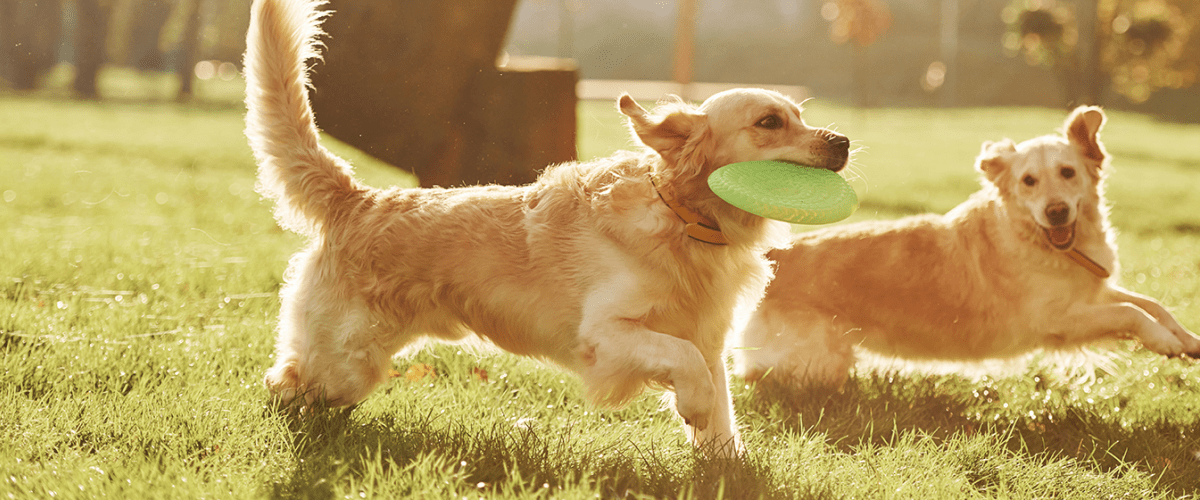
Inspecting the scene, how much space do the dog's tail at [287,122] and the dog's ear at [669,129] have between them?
132 centimetres

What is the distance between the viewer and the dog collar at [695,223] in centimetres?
347

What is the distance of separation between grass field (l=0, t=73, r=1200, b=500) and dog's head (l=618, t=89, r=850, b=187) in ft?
0.93

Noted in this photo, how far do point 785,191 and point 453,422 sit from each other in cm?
162

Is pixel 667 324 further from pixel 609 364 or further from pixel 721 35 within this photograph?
pixel 721 35

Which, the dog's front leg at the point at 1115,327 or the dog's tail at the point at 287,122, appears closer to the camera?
the dog's tail at the point at 287,122

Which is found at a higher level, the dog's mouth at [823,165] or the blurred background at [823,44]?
the dog's mouth at [823,165]

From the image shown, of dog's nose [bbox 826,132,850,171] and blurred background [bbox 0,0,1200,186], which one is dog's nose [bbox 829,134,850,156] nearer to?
dog's nose [bbox 826,132,850,171]

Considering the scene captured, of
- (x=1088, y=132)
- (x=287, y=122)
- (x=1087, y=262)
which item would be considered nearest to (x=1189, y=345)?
(x=1087, y=262)

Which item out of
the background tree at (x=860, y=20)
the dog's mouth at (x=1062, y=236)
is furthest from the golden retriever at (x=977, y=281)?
the background tree at (x=860, y=20)

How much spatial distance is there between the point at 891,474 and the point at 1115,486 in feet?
2.93

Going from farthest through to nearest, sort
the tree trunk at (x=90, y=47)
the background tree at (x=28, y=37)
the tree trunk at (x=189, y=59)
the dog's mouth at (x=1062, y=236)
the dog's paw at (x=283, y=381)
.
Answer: the tree trunk at (x=189, y=59)
the background tree at (x=28, y=37)
the tree trunk at (x=90, y=47)
the dog's mouth at (x=1062, y=236)
the dog's paw at (x=283, y=381)

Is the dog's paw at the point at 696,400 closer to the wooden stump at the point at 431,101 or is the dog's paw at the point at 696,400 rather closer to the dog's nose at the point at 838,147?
the dog's nose at the point at 838,147

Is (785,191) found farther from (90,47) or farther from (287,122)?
(90,47)

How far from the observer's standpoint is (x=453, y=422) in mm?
3670
